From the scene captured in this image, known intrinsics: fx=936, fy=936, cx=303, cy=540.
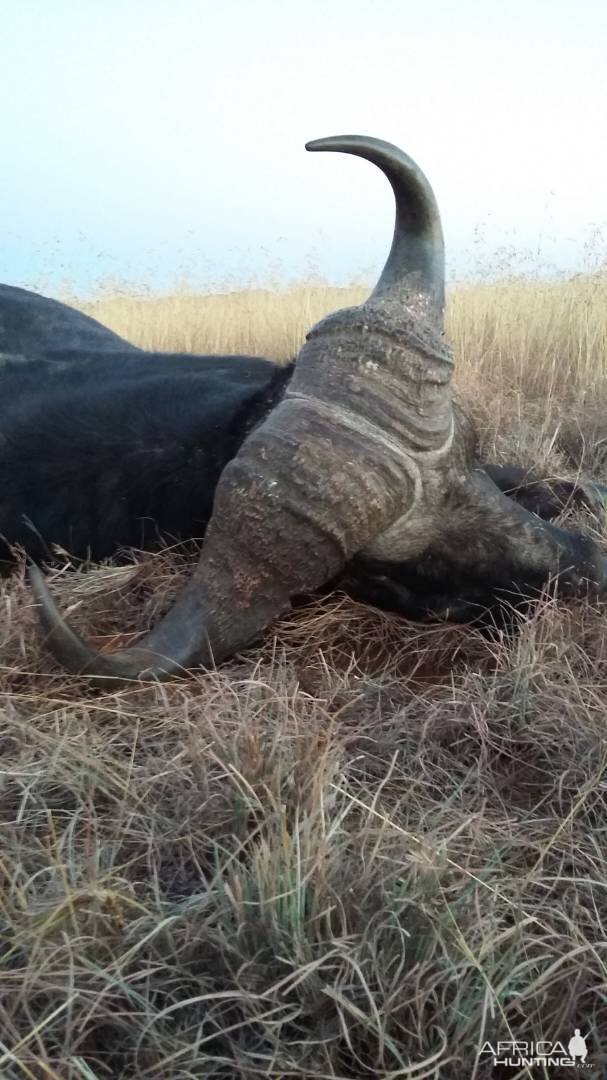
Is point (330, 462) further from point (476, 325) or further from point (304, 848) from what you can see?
point (476, 325)

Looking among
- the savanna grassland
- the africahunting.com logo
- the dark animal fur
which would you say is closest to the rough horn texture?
the savanna grassland

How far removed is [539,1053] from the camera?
1.11m

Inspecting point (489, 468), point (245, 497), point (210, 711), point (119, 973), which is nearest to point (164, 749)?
point (210, 711)

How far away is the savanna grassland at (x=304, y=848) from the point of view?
1117 mm

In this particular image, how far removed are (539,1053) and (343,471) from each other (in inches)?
43.1

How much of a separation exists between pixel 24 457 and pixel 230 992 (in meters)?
1.71

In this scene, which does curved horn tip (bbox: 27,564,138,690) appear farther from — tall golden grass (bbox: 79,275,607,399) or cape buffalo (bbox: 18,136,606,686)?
tall golden grass (bbox: 79,275,607,399)

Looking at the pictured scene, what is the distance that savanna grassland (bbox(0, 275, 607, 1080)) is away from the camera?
1117mm

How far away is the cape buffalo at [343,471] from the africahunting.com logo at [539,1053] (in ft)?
3.16

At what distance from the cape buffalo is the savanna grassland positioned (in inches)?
5.5

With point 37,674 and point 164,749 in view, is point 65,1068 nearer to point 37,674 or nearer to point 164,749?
point 164,749

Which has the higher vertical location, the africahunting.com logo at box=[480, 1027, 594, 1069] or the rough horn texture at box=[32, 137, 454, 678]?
the rough horn texture at box=[32, 137, 454, 678]

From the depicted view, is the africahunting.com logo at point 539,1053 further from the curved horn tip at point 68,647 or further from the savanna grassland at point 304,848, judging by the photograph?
the curved horn tip at point 68,647

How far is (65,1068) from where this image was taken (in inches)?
41.6
